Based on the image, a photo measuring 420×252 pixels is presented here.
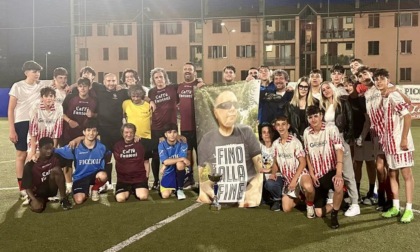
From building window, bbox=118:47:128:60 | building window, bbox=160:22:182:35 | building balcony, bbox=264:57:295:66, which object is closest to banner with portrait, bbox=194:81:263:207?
building balcony, bbox=264:57:295:66

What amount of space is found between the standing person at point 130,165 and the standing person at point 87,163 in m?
0.26

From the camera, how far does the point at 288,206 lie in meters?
6.57

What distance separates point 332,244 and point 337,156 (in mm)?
1401

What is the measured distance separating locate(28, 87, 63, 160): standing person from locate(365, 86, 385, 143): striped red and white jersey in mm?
4785

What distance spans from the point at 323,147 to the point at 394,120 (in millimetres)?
956

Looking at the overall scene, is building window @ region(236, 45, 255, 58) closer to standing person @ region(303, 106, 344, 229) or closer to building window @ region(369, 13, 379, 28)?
building window @ region(369, 13, 379, 28)

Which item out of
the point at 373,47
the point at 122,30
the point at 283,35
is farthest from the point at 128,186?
the point at 122,30

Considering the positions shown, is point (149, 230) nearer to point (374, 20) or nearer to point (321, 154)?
point (321, 154)

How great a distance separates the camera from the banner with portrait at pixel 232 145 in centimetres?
696

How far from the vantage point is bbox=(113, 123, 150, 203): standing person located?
7.45m

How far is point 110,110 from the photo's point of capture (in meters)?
7.87

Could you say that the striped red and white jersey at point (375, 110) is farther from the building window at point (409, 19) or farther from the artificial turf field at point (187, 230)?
the building window at point (409, 19)

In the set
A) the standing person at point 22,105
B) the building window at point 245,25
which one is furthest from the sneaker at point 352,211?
the building window at point 245,25

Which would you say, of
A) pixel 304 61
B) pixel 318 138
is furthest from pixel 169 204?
pixel 304 61
